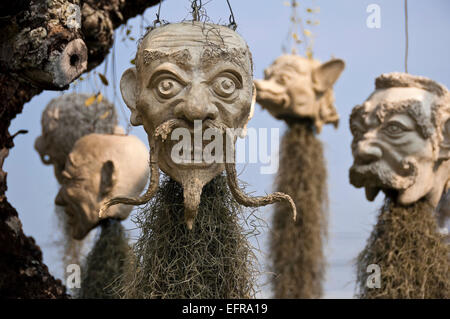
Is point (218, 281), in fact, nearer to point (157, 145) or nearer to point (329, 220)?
point (157, 145)

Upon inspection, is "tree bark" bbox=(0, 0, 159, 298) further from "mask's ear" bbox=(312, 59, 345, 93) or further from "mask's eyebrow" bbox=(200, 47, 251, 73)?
"mask's ear" bbox=(312, 59, 345, 93)

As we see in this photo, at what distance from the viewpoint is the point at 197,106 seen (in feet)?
6.28

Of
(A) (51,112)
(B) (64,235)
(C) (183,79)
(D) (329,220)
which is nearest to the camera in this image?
(C) (183,79)

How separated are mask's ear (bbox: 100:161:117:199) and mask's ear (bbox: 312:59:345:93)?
5.65ft

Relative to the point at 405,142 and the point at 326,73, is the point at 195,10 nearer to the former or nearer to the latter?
the point at 405,142

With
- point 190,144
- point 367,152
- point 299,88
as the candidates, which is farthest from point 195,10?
point 299,88

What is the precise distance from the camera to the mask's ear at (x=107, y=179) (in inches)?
122

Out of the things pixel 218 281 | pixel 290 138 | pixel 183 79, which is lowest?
pixel 218 281

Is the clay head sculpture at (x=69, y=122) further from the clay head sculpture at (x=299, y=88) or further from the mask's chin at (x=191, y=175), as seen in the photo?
the mask's chin at (x=191, y=175)

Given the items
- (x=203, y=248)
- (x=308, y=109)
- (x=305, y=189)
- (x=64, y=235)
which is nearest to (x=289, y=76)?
(x=308, y=109)

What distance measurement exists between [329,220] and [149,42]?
2701 millimetres

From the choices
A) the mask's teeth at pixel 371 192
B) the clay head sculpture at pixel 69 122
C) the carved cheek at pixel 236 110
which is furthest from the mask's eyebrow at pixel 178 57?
the clay head sculpture at pixel 69 122

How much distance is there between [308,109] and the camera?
15.1ft

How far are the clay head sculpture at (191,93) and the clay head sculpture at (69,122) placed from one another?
155 cm
